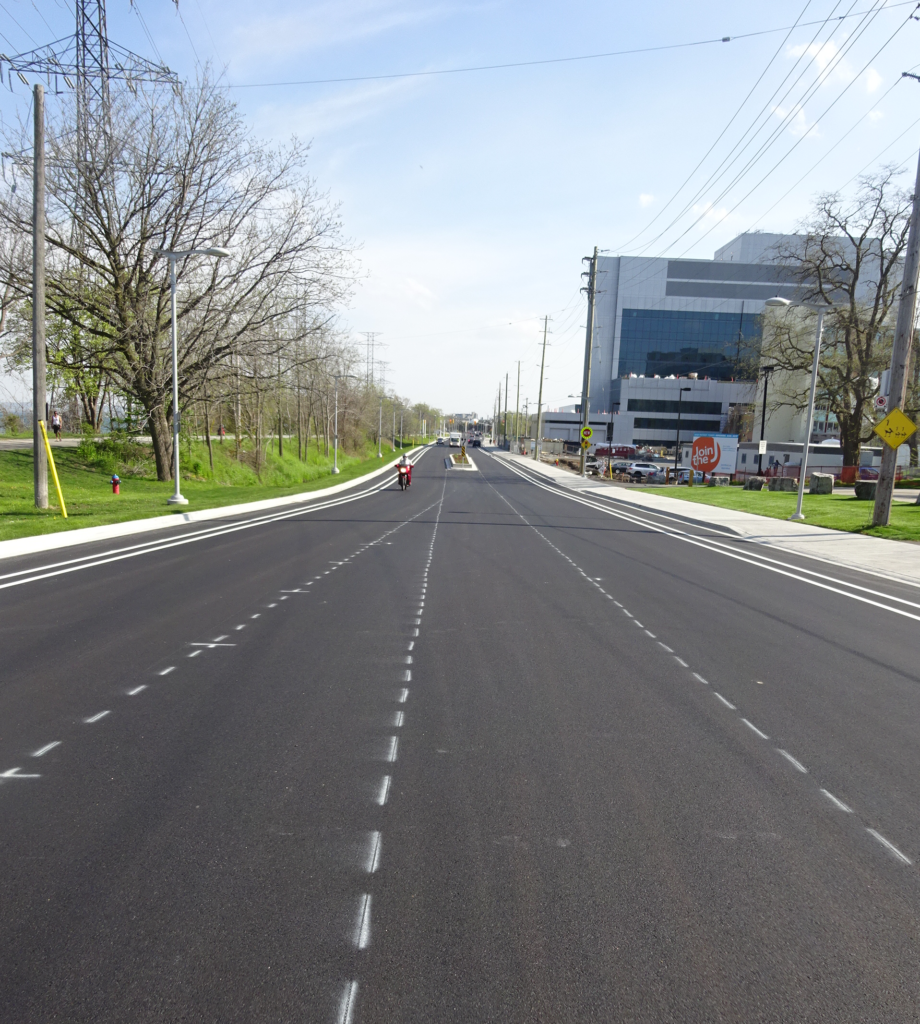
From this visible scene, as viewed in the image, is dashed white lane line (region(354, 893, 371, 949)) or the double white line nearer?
dashed white lane line (region(354, 893, 371, 949))

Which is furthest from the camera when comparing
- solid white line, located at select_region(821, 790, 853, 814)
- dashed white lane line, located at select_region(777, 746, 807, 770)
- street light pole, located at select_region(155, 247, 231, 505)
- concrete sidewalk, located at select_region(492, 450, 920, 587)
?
street light pole, located at select_region(155, 247, 231, 505)

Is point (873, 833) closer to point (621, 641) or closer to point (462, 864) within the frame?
point (462, 864)

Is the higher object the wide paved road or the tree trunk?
the tree trunk

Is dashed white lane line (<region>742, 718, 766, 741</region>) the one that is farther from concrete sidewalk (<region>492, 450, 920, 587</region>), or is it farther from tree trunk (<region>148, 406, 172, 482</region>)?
tree trunk (<region>148, 406, 172, 482</region>)

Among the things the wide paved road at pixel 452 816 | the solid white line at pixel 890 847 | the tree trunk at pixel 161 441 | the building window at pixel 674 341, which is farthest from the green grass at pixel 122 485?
the building window at pixel 674 341

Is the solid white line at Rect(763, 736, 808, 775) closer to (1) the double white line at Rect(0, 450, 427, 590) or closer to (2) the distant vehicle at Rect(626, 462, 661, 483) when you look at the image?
(1) the double white line at Rect(0, 450, 427, 590)

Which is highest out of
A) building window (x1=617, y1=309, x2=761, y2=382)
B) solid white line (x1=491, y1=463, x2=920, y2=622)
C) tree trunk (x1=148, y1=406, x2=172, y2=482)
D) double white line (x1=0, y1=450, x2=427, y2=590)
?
building window (x1=617, y1=309, x2=761, y2=382)

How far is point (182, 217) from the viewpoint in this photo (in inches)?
1085

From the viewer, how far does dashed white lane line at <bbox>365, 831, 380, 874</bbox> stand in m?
3.57

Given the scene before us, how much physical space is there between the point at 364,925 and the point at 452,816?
1036mm

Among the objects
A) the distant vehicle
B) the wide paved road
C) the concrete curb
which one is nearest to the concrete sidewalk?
the wide paved road

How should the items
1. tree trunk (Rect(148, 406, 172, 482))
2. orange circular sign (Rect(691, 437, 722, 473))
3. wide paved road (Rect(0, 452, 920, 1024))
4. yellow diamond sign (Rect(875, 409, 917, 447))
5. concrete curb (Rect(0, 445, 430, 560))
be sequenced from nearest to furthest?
wide paved road (Rect(0, 452, 920, 1024)) → concrete curb (Rect(0, 445, 430, 560)) → yellow diamond sign (Rect(875, 409, 917, 447)) → tree trunk (Rect(148, 406, 172, 482)) → orange circular sign (Rect(691, 437, 722, 473))

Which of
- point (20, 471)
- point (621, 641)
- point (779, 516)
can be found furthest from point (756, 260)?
point (621, 641)

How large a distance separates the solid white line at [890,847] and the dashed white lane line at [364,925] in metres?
2.77
